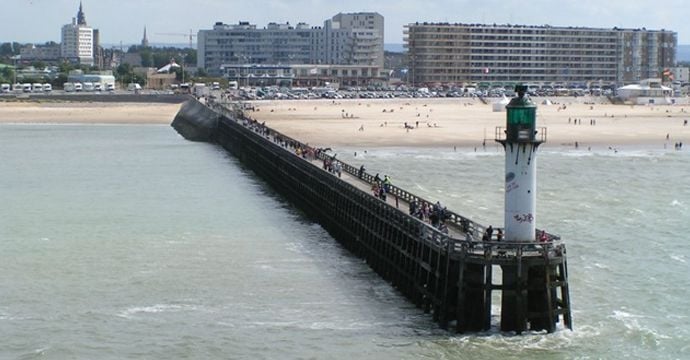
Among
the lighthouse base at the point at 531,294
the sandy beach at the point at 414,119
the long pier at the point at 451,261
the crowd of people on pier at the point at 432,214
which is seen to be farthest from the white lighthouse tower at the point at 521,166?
the sandy beach at the point at 414,119

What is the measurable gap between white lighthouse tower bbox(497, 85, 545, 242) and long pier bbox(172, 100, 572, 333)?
61 cm

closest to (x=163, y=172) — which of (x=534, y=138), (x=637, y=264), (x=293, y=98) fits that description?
(x=637, y=264)

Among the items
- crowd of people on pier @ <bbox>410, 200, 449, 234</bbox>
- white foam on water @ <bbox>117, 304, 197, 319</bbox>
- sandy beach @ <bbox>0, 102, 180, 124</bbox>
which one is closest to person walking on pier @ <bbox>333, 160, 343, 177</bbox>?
crowd of people on pier @ <bbox>410, 200, 449, 234</bbox>

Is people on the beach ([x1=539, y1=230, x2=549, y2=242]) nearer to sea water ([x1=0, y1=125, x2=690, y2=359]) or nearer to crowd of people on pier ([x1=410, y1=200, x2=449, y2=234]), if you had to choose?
sea water ([x1=0, y1=125, x2=690, y2=359])

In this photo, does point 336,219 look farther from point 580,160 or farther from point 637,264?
point 580,160

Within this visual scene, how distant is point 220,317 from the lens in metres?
33.4

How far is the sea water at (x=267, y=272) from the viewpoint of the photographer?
30.5 m

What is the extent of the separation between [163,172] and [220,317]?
44.3 metres

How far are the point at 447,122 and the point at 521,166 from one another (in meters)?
95.3

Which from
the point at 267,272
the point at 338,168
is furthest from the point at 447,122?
the point at 267,272

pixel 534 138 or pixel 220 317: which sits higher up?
pixel 534 138

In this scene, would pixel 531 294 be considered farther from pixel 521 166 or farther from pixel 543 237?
pixel 521 166

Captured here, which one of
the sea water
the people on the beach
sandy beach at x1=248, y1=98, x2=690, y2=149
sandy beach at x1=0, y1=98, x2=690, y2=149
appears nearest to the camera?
the sea water

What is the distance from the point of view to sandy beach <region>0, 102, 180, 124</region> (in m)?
145
